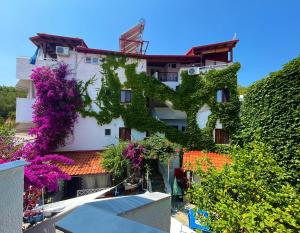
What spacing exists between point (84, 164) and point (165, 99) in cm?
1083

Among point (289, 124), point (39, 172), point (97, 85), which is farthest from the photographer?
point (97, 85)

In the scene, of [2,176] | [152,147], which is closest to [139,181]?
[152,147]

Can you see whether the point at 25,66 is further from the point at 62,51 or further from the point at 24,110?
the point at 24,110

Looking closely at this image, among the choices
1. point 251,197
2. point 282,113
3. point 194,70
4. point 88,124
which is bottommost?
point 251,197

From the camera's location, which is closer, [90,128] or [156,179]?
[156,179]

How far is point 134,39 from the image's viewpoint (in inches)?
914

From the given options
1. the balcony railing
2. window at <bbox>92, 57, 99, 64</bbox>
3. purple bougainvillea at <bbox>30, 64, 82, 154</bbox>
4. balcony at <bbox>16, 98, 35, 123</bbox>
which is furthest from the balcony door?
balcony at <bbox>16, 98, 35, 123</bbox>

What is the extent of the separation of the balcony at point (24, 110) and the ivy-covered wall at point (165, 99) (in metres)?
4.87

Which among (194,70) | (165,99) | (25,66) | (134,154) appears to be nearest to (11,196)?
(134,154)

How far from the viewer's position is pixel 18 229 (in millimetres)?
4168

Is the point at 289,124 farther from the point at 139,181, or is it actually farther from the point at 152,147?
the point at 139,181

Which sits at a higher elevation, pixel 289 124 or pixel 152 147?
pixel 289 124

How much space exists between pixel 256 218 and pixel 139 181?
12.5m

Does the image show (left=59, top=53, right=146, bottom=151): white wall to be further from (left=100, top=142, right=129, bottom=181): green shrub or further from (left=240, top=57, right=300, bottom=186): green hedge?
(left=240, top=57, right=300, bottom=186): green hedge
